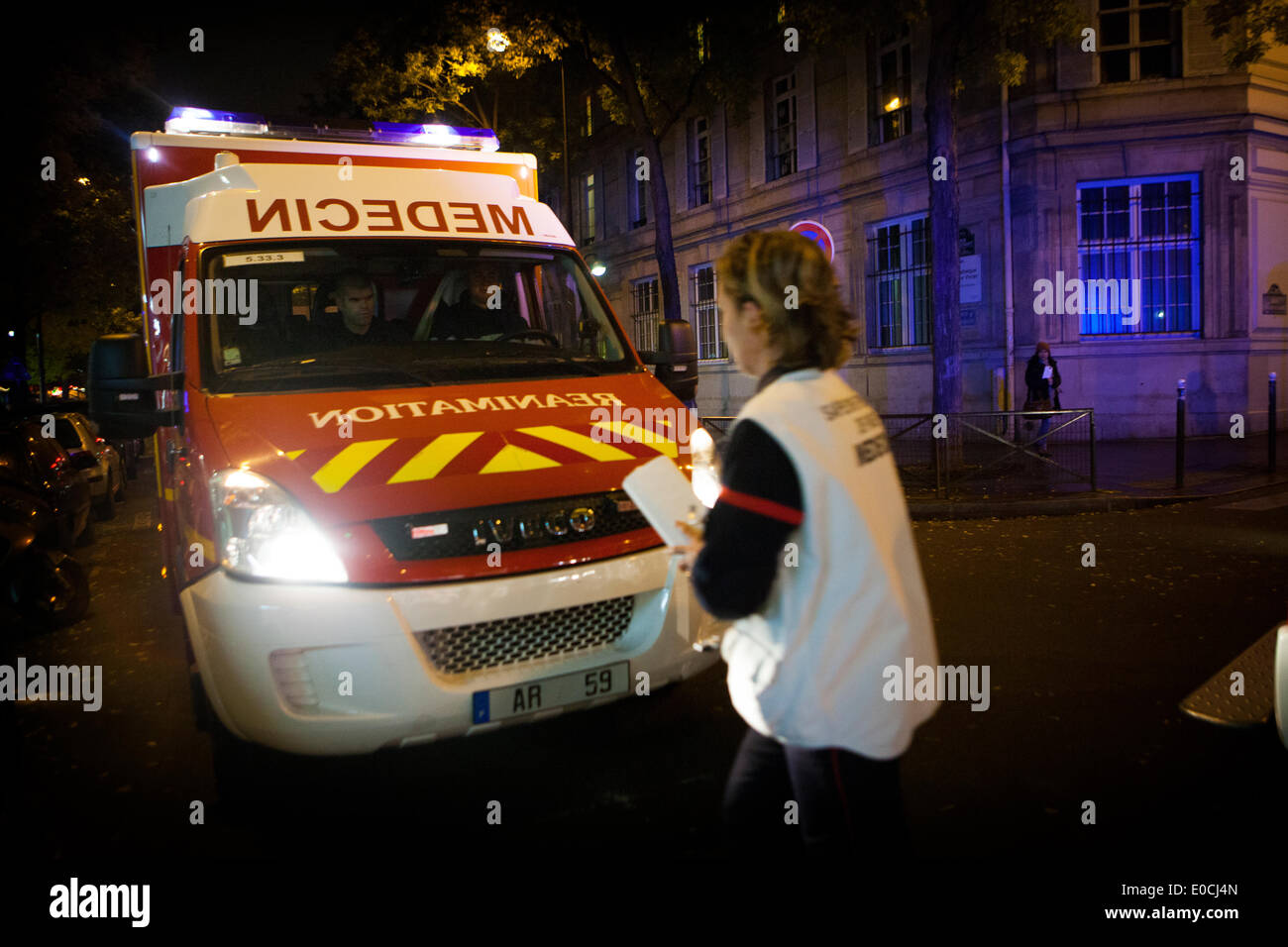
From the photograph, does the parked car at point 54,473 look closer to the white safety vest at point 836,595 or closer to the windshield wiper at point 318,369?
the windshield wiper at point 318,369

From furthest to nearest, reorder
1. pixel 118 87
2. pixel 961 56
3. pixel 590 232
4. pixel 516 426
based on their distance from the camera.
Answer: pixel 590 232, pixel 118 87, pixel 961 56, pixel 516 426

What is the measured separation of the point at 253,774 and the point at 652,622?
1610 millimetres

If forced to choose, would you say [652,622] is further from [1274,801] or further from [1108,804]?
[1274,801]

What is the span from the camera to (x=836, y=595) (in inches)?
81.2

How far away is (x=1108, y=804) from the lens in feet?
12.1

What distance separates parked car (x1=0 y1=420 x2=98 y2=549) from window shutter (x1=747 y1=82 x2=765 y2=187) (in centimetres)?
1874

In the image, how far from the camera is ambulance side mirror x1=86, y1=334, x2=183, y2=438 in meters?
4.60

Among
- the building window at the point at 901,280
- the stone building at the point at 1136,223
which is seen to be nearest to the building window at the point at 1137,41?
the stone building at the point at 1136,223

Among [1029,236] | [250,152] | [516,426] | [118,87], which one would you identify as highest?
[118,87]

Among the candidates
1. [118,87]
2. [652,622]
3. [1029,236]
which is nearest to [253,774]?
[652,622]

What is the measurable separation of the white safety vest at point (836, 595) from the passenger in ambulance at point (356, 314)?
3417 mm

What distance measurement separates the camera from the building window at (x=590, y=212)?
35344mm

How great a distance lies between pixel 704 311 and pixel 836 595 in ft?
91.1

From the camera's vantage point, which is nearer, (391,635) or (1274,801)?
(391,635)
